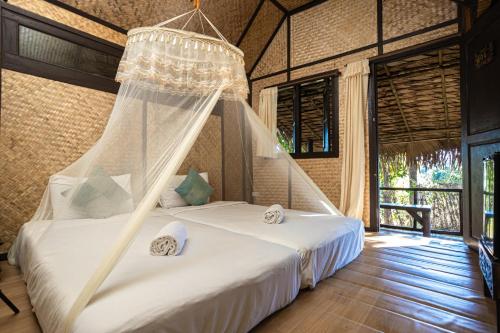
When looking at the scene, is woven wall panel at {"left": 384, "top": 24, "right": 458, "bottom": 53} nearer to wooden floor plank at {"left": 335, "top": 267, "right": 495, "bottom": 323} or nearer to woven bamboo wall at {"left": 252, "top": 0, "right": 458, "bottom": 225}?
woven bamboo wall at {"left": 252, "top": 0, "right": 458, "bottom": 225}

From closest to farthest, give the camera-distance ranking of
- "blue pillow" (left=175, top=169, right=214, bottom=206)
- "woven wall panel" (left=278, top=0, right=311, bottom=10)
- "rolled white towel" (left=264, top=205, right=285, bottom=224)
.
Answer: "rolled white towel" (left=264, top=205, right=285, bottom=224)
"blue pillow" (left=175, top=169, right=214, bottom=206)
"woven wall panel" (left=278, top=0, right=311, bottom=10)

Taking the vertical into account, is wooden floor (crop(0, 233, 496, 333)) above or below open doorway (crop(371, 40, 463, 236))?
below

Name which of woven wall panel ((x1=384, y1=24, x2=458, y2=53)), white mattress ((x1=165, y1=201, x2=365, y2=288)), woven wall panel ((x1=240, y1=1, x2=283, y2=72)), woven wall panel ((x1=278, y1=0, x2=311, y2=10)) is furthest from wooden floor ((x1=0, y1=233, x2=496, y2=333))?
woven wall panel ((x1=278, y1=0, x2=311, y2=10))

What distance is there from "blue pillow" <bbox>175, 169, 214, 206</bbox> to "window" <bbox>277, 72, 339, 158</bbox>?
4.52ft

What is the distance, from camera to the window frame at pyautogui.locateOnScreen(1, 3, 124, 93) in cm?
242

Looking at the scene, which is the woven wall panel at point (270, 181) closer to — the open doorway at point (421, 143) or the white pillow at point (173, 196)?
the white pillow at point (173, 196)

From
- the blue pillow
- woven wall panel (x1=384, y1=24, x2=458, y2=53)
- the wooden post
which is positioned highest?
woven wall panel (x1=384, y1=24, x2=458, y2=53)

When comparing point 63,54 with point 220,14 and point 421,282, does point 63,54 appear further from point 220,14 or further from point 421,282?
point 421,282

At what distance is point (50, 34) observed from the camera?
2.67m

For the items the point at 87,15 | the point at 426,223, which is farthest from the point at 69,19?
the point at 426,223

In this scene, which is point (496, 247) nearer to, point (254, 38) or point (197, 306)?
point (197, 306)

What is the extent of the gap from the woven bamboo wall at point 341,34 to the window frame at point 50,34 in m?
2.84

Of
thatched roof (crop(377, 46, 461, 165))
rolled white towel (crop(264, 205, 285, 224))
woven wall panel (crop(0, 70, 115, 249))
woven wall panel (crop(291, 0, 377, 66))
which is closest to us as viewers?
rolled white towel (crop(264, 205, 285, 224))

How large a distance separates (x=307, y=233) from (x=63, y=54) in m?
3.18
